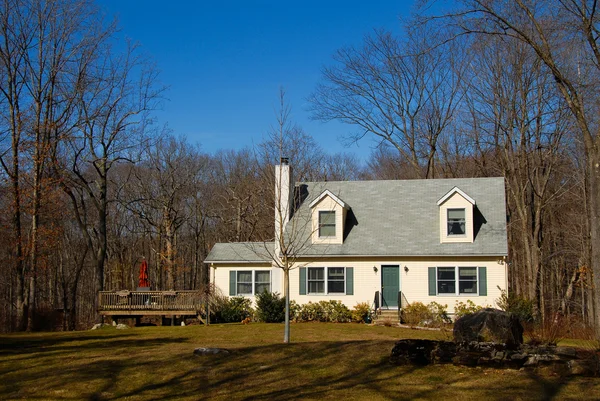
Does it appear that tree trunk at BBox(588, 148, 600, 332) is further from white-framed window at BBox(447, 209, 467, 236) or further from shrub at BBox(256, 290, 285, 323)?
shrub at BBox(256, 290, 285, 323)

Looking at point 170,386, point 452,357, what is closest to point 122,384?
point 170,386

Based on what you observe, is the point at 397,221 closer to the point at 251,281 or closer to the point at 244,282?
the point at 251,281

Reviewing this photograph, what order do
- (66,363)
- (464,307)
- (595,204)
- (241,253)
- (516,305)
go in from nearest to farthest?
(66,363) → (595,204) → (516,305) → (464,307) → (241,253)

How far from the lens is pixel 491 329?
1295cm

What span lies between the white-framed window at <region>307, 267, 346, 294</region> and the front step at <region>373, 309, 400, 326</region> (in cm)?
201

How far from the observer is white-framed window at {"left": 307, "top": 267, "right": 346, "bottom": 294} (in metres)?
25.8

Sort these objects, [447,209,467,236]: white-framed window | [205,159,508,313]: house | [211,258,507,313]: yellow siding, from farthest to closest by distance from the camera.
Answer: [447,209,467,236]: white-framed window
[205,159,508,313]: house
[211,258,507,313]: yellow siding

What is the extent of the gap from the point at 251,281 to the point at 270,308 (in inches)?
93.8

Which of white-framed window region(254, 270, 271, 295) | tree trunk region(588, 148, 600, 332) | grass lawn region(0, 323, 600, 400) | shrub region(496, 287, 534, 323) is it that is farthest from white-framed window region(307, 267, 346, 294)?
tree trunk region(588, 148, 600, 332)

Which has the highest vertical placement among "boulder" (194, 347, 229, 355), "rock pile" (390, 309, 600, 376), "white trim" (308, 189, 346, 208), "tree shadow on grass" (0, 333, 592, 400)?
"white trim" (308, 189, 346, 208)

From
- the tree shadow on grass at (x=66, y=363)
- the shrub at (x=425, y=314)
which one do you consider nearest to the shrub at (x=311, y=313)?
the shrub at (x=425, y=314)

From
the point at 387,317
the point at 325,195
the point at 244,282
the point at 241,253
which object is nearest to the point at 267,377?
the point at 387,317

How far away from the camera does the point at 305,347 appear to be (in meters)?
13.9

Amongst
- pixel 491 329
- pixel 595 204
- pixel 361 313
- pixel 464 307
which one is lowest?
pixel 361 313
